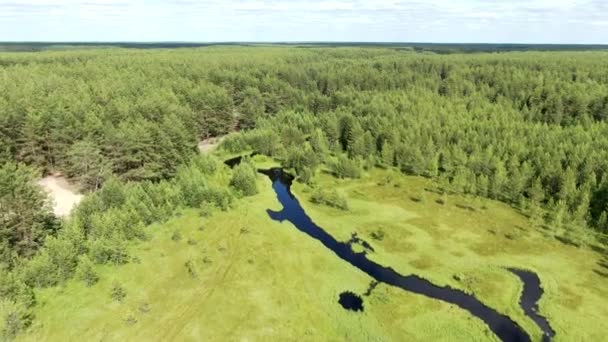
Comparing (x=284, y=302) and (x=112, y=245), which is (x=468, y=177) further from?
(x=112, y=245)

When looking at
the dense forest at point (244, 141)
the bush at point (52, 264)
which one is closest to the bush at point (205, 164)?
the dense forest at point (244, 141)

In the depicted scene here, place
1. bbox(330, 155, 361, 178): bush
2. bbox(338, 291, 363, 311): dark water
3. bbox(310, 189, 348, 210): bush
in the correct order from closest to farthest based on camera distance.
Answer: bbox(338, 291, 363, 311): dark water
bbox(310, 189, 348, 210): bush
bbox(330, 155, 361, 178): bush

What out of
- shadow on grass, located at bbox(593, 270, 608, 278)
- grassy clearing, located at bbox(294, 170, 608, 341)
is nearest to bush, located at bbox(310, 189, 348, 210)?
grassy clearing, located at bbox(294, 170, 608, 341)

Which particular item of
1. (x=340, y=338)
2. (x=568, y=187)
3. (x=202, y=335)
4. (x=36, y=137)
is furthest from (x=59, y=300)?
(x=568, y=187)

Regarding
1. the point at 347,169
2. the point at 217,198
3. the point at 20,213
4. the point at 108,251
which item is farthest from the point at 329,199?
the point at 20,213

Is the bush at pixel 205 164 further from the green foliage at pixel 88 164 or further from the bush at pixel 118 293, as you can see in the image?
the bush at pixel 118 293

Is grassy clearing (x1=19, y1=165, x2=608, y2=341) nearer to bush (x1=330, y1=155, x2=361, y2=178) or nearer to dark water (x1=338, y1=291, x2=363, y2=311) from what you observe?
dark water (x1=338, y1=291, x2=363, y2=311)
